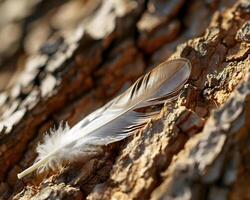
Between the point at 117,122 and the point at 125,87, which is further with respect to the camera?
the point at 125,87

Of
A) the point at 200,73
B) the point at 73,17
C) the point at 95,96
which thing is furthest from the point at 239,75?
the point at 73,17

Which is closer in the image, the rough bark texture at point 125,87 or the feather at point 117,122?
the rough bark texture at point 125,87

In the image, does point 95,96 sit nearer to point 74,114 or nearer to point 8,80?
point 74,114

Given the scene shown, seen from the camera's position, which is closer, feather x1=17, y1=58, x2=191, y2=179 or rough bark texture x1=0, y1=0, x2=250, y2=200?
rough bark texture x1=0, y1=0, x2=250, y2=200
